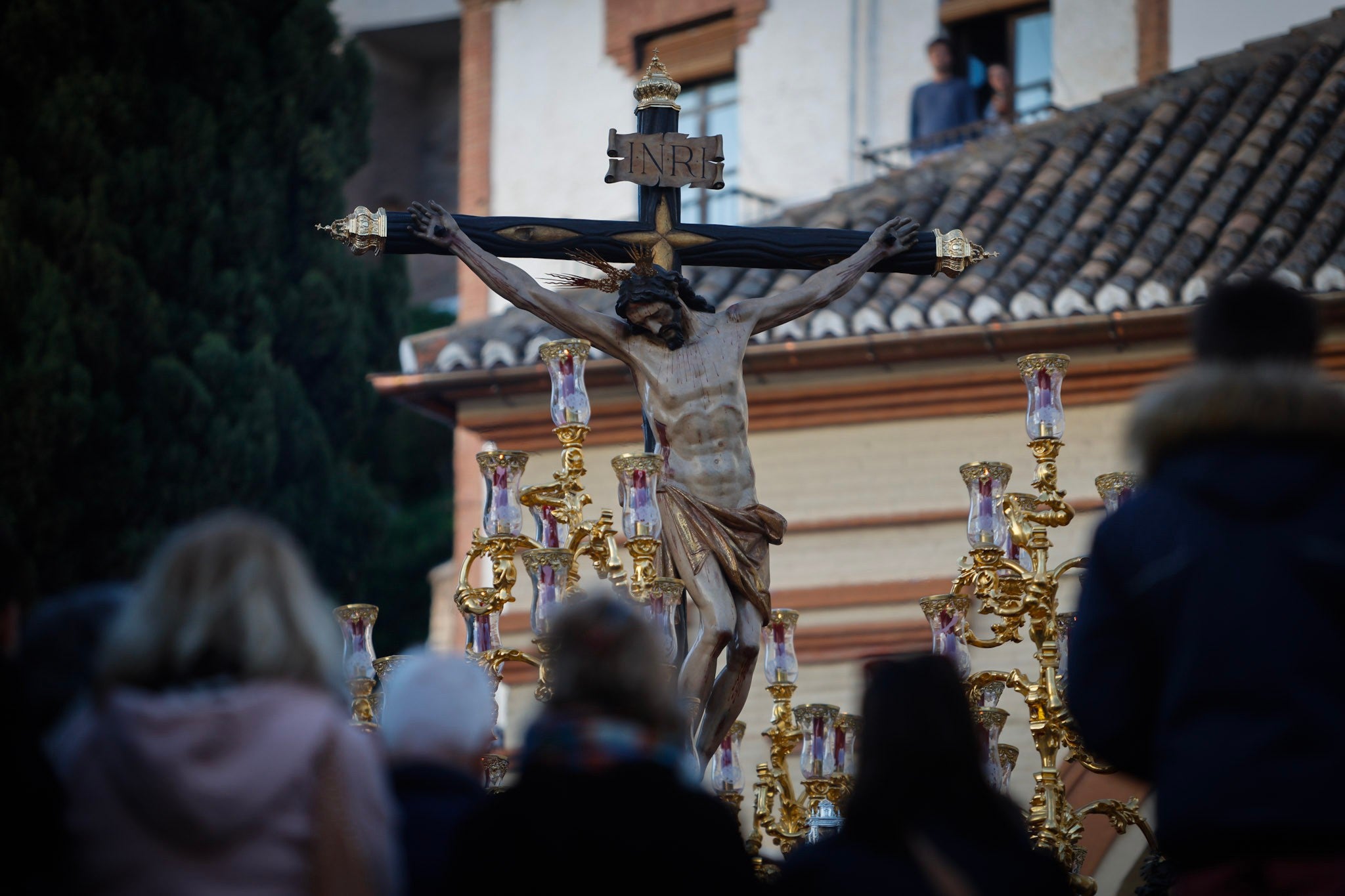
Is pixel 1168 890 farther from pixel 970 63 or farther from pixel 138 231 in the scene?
pixel 970 63

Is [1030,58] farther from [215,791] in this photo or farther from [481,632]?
[215,791]

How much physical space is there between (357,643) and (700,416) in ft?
4.48

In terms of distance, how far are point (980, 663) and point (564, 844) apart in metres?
9.47

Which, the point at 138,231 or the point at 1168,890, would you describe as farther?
the point at 138,231

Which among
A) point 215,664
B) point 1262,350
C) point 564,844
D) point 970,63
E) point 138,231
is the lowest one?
point 564,844

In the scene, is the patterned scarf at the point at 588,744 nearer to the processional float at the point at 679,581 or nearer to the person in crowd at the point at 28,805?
the person in crowd at the point at 28,805

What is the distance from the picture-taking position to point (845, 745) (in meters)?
7.12

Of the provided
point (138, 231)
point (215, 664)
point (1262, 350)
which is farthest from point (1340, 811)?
point (138, 231)

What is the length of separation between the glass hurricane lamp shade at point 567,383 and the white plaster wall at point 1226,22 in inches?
380

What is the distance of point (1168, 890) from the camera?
6.20 meters

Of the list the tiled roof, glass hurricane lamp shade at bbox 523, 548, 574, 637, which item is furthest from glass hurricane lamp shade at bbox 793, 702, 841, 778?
the tiled roof

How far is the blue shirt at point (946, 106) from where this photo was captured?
16.4 m

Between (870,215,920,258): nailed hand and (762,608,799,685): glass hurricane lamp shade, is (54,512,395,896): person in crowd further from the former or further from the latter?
(870,215,920,258): nailed hand

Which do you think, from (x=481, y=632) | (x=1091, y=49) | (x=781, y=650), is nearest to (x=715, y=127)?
(x=1091, y=49)
